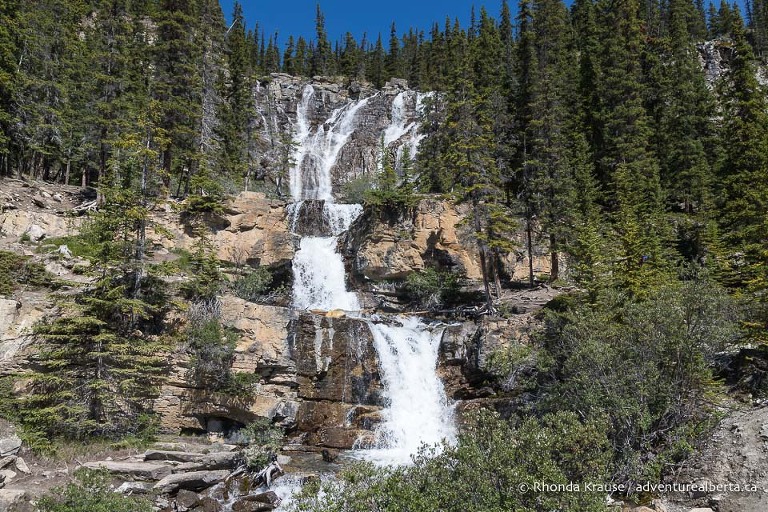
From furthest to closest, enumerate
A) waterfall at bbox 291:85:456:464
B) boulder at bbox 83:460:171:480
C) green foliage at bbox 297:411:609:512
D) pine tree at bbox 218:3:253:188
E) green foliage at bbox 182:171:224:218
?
pine tree at bbox 218:3:253:188 → green foliage at bbox 182:171:224:218 → waterfall at bbox 291:85:456:464 → boulder at bbox 83:460:171:480 → green foliage at bbox 297:411:609:512

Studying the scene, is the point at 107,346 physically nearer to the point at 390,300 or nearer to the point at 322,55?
the point at 390,300

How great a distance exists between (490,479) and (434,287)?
64.9 feet

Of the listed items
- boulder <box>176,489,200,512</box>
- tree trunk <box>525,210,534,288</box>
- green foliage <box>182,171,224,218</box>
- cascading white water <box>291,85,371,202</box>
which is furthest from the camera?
cascading white water <box>291,85,371,202</box>

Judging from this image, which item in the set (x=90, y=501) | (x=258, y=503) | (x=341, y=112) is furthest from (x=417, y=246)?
(x=341, y=112)

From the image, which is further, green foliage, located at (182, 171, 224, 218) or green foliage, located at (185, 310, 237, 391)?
green foliage, located at (182, 171, 224, 218)

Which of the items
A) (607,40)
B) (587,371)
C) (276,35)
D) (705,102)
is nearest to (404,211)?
(587,371)

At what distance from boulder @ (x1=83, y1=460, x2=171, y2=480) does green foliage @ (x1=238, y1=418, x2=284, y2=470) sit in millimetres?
2463

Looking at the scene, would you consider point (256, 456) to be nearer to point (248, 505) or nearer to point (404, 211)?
point (248, 505)

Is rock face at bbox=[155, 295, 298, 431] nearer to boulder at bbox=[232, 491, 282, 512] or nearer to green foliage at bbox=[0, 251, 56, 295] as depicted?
boulder at bbox=[232, 491, 282, 512]

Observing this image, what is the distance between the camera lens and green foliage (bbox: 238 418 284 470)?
1480cm

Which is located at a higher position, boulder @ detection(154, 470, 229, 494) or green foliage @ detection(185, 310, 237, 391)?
green foliage @ detection(185, 310, 237, 391)

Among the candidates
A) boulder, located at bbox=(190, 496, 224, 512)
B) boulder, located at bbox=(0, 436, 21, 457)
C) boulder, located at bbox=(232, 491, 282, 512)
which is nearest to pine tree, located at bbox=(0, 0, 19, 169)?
boulder, located at bbox=(0, 436, 21, 457)

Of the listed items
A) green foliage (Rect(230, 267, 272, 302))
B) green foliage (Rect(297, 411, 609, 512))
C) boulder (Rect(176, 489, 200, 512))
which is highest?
green foliage (Rect(230, 267, 272, 302))

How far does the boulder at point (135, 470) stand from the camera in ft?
45.9
